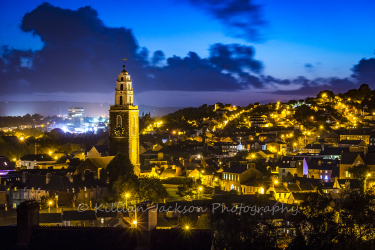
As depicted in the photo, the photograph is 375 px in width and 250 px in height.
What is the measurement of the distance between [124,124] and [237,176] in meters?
12.2

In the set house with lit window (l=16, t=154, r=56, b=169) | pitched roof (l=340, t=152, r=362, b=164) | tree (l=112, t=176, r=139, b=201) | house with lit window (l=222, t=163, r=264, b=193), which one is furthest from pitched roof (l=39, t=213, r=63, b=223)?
house with lit window (l=16, t=154, r=56, b=169)

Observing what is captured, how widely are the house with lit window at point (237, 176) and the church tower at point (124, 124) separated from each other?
8.86 metres

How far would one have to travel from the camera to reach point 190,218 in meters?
30.5

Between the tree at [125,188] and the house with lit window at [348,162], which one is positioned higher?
the house with lit window at [348,162]

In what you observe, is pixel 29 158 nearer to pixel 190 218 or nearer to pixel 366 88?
pixel 190 218

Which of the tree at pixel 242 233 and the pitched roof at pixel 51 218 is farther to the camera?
the pitched roof at pixel 51 218

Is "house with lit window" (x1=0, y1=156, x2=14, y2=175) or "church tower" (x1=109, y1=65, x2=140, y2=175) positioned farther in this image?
"church tower" (x1=109, y1=65, x2=140, y2=175)

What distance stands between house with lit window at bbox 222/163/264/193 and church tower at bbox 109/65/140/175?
886 cm

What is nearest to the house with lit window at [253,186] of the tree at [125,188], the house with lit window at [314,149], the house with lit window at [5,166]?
the tree at [125,188]

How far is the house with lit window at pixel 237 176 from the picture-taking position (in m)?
44.5

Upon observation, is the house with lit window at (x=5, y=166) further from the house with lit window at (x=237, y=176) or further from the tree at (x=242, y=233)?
the tree at (x=242, y=233)

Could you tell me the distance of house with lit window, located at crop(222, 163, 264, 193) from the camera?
44.5 m

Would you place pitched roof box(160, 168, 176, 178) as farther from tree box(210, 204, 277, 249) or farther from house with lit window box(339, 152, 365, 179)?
tree box(210, 204, 277, 249)

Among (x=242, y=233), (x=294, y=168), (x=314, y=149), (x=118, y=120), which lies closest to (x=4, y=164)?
(x=118, y=120)
